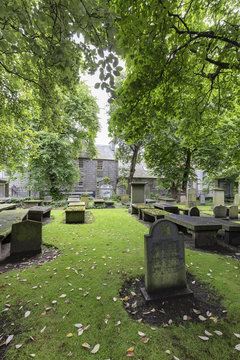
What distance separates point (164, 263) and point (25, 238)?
3.87 m

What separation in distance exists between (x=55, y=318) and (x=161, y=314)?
5.36 feet

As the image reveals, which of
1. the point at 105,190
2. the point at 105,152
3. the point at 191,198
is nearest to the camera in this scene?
the point at 191,198

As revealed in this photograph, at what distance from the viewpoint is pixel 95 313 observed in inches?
98.4

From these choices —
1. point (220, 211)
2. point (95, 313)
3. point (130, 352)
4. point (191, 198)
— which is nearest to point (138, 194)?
point (220, 211)

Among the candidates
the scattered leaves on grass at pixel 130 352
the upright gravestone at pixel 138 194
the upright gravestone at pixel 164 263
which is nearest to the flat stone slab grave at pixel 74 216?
the upright gravestone at pixel 138 194

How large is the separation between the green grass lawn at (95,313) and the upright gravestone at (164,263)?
0.59m

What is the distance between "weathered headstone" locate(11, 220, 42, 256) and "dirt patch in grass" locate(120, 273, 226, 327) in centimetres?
299

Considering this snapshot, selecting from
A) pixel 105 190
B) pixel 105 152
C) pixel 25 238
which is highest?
pixel 105 152

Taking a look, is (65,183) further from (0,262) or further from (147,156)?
(0,262)

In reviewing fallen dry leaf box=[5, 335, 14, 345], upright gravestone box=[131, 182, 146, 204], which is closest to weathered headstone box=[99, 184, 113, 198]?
upright gravestone box=[131, 182, 146, 204]

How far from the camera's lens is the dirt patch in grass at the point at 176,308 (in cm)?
238

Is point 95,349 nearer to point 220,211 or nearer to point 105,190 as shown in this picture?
point 220,211

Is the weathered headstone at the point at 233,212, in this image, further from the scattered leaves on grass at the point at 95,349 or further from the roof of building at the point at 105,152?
the roof of building at the point at 105,152

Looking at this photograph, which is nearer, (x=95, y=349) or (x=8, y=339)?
(x=95, y=349)
